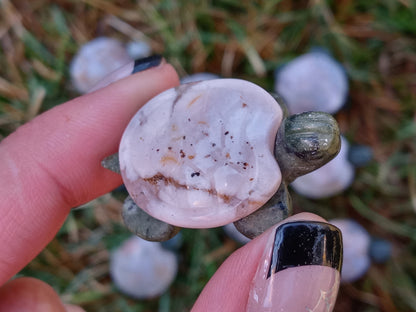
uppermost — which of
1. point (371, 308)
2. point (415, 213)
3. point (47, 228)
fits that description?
point (47, 228)

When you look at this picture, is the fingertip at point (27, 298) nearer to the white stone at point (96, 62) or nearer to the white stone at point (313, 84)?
the white stone at point (96, 62)

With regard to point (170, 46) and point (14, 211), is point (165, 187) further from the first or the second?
point (170, 46)

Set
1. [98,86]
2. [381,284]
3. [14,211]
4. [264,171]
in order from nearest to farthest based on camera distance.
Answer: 1. [264,171]
2. [14,211]
3. [98,86]
4. [381,284]

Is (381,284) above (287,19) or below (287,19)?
below

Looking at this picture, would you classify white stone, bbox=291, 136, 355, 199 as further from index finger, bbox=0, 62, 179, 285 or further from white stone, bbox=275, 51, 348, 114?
index finger, bbox=0, 62, 179, 285

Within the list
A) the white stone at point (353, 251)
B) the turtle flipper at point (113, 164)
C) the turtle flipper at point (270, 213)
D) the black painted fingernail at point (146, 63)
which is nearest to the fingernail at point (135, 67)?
the black painted fingernail at point (146, 63)

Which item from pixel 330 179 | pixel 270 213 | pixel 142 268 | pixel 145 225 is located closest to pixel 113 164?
pixel 145 225

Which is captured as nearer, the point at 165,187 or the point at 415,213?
the point at 165,187

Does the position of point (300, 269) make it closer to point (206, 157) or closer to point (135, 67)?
point (206, 157)

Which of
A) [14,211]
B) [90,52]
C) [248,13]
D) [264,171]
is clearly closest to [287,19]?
[248,13]
